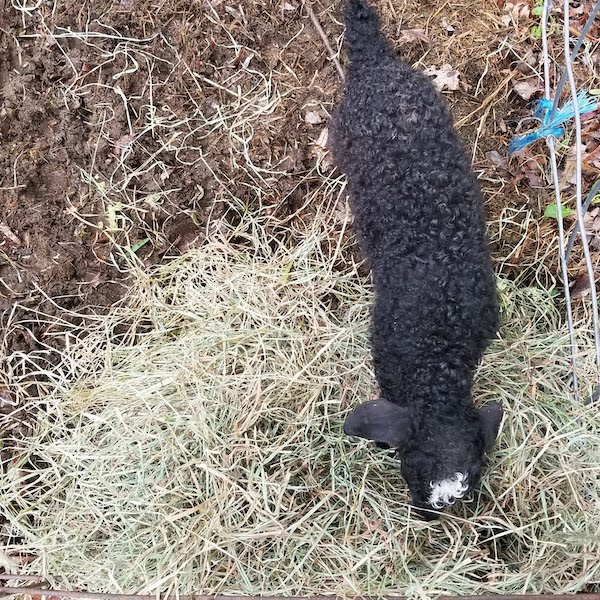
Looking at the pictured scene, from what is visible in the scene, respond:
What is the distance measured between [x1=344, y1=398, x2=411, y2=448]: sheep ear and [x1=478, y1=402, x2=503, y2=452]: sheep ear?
0.35m

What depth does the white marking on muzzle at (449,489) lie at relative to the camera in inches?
101

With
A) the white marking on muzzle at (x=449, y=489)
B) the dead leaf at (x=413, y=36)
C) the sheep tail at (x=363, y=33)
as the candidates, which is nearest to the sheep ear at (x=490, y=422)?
the white marking on muzzle at (x=449, y=489)

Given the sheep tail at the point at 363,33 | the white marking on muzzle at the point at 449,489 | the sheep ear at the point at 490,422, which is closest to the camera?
the white marking on muzzle at the point at 449,489

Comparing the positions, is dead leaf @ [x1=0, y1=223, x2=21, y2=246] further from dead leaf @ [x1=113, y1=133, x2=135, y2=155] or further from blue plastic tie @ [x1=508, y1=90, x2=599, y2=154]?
blue plastic tie @ [x1=508, y1=90, x2=599, y2=154]

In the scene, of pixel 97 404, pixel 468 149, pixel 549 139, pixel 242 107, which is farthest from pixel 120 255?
pixel 549 139

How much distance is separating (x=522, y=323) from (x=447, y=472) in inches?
47.4

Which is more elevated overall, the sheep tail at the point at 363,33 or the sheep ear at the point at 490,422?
the sheep tail at the point at 363,33

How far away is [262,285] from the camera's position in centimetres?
339

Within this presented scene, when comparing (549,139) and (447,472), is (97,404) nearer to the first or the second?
(447,472)

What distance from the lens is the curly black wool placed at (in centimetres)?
270

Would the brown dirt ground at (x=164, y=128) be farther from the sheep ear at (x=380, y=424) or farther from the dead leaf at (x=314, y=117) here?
the sheep ear at (x=380, y=424)

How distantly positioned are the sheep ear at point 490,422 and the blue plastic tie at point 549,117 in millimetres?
1584

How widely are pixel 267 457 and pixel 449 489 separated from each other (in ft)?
2.93

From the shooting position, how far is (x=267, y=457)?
2945 mm
